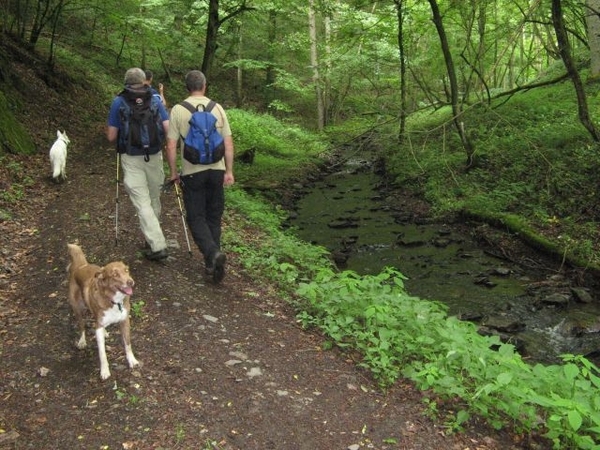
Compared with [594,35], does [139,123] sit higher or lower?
lower

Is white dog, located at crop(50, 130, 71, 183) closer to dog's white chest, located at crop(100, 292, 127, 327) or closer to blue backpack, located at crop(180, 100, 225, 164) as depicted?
blue backpack, located at crop(180, 100, 225, 164)

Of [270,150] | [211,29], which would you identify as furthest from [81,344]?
[270,150]

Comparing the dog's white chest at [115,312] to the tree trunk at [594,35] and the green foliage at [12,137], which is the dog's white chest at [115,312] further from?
the tree trunk at [594,35]

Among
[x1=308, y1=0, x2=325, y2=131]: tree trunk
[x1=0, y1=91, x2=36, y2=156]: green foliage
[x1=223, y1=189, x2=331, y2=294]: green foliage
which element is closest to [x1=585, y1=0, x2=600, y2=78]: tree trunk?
[x1=223, y1=189, x2=331, y2=294]: green foliage

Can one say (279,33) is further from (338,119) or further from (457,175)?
(457,175)

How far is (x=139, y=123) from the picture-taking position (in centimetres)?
598

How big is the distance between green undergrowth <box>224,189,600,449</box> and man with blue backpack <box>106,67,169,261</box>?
1.76 metres

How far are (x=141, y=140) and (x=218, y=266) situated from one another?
182 cm

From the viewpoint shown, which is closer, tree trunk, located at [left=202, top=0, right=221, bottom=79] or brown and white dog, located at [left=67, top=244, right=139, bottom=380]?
brown and white dog, located at [left=67, top=244, right=139, bottom=380]

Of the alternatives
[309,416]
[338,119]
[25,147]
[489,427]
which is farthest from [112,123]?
[338,119]

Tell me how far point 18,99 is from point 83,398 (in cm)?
1220

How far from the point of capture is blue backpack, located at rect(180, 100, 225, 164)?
18.6 ft

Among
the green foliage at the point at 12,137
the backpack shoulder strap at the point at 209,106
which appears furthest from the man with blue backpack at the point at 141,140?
the green foliage at the point at 12,137

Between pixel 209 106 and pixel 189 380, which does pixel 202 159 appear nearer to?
pixel 209 106
